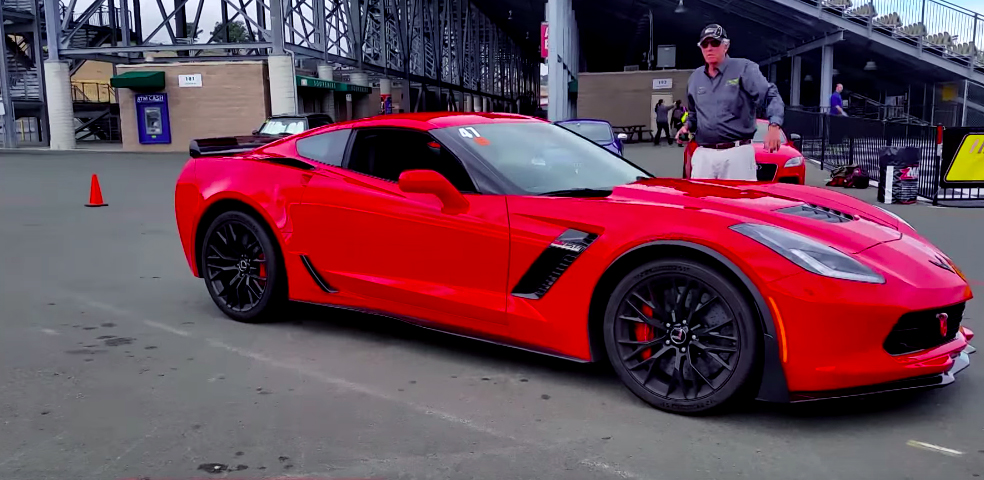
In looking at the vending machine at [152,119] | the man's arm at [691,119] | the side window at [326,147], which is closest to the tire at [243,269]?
the side window at [326,147]

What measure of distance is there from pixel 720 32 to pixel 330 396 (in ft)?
13.2

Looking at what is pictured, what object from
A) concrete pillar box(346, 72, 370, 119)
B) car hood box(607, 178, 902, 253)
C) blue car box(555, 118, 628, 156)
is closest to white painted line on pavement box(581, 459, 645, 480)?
car hood box(607, 178, 902, 253)

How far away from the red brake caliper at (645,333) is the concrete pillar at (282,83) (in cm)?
2888

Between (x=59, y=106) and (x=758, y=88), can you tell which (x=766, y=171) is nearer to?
(x=758, y=88)

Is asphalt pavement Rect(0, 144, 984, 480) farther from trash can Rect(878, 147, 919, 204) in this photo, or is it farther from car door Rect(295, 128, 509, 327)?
trash can Rect(878, 147, 919, 204)

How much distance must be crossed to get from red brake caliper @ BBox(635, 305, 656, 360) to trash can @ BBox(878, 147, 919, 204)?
9292mm

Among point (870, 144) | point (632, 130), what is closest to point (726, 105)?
point (870, 144)

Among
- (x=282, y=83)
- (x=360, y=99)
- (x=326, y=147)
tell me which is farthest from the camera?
(x=360, y=99)

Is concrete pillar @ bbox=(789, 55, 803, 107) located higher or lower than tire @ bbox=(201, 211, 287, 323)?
higher

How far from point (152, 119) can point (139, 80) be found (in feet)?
5.47

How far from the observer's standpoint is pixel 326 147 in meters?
5.19

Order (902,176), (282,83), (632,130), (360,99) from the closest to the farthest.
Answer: (902,176) < (282,83) < (632,130) < (360,99)

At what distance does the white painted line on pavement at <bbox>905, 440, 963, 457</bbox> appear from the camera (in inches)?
130

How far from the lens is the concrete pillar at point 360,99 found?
43375 millimetres
